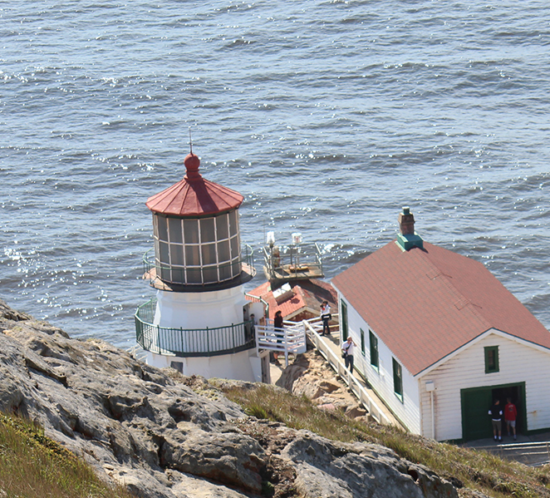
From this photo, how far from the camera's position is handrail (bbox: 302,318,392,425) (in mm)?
23984

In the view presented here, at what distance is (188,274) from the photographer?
2483 cm

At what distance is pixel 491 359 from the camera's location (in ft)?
75.9

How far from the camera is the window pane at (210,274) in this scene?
975 inches

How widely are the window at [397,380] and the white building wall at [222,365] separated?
4248 millimetres

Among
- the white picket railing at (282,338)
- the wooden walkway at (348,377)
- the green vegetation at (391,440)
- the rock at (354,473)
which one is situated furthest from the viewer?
the white picket railing at (282,338)

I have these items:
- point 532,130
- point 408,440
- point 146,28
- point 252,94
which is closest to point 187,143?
point 252,94

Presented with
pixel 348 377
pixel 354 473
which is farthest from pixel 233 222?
pixel 354 473

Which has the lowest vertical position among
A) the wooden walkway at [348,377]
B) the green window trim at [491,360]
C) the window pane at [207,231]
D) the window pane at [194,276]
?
the wooden walkway at [348,377]

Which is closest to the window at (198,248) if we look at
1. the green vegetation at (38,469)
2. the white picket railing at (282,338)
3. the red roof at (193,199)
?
the red roof at (193,199)

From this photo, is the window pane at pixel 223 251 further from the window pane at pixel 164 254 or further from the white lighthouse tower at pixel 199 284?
the window pane at pixel 164 254

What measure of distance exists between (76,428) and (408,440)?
24.9 feet

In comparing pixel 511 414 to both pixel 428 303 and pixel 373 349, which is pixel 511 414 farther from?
pixel 373 349

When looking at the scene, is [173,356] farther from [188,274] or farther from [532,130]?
[532,130]

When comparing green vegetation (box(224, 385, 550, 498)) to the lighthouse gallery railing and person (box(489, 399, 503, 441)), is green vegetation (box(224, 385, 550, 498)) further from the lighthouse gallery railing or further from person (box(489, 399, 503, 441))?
the lighthouse gallery railing
